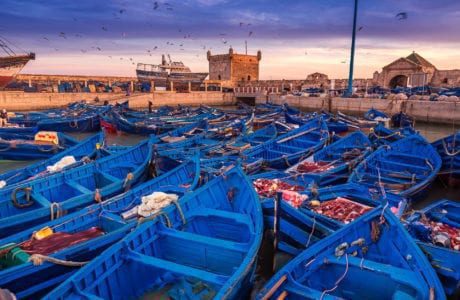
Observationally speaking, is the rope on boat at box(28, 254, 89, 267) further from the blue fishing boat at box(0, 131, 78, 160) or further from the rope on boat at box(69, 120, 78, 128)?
the rope on boat at box(69, 120, 78, 128)

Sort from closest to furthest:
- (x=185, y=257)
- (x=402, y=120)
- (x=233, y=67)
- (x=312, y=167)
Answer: (x=185, y=257) < (x=312, y=167) < (x=402, y=120) < (x=233, y=67)

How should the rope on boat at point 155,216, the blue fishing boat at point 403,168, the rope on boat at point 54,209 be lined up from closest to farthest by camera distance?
the rope on boat at point 155,216 < the rope on boat at point 54,209 < the blue fishing boat at point 403,168

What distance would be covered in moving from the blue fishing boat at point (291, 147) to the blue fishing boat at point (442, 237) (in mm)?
5841

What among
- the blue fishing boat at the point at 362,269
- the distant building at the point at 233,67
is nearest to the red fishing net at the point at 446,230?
the blue fishing boat at the point at 362,269

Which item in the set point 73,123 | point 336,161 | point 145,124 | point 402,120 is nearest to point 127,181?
point 336,161

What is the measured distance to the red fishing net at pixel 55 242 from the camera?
5.74 m

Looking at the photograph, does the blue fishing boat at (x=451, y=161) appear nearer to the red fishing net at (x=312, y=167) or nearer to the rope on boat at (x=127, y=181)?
the red fishing net at (x=312, y=167)

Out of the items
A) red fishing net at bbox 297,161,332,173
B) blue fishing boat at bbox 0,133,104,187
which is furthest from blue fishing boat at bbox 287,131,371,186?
blue fishing boat at bbox 0,133,104,187

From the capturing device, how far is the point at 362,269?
5.40 m

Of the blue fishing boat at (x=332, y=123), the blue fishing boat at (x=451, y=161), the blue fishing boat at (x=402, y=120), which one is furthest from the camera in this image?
the blue fishing boat at (x=402, y=120)

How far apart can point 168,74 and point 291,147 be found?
48.2m

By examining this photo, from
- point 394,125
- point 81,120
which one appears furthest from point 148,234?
point 394,125

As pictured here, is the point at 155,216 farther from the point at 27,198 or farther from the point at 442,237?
the point at 442,237

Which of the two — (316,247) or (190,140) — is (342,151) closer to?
(190,140)
